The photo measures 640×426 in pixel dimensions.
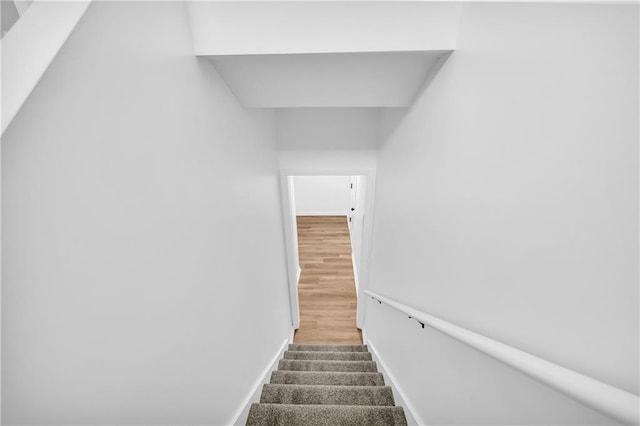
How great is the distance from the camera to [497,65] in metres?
0.83

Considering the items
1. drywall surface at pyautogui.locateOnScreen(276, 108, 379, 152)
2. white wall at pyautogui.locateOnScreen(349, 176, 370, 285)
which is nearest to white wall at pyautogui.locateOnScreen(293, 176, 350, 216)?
white wall at pyautogui.locateOnScreen(349, 176, 370, 285)

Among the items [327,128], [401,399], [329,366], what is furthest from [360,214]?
[401,399]

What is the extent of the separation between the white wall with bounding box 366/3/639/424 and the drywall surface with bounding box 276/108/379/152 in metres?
1.49

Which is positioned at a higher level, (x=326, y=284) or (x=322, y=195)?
(x=322, y=195)

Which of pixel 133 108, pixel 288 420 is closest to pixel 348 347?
pixel 288 420

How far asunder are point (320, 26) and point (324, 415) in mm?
1951

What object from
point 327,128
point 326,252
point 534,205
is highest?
point 327,128

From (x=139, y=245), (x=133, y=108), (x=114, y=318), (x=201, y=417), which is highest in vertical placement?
(x=133, y=108)

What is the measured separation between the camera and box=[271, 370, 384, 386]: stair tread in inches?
89.9

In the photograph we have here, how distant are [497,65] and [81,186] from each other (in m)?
1.08

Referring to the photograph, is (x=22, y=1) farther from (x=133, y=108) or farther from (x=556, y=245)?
(x=556, y=245)

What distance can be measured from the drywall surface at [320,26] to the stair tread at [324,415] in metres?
1.84

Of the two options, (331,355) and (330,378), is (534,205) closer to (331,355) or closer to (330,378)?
(330,378)

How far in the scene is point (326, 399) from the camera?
1980 mm
